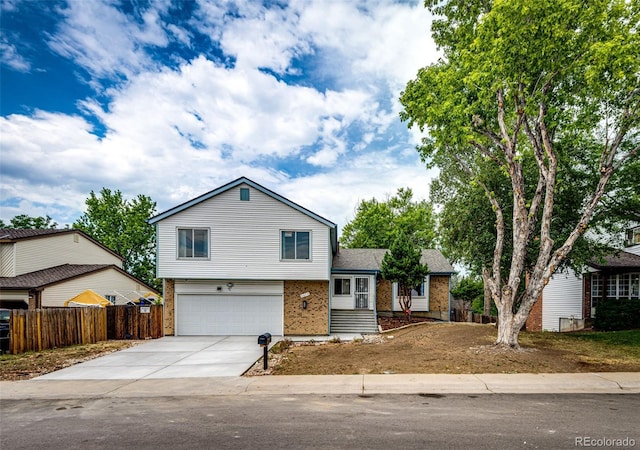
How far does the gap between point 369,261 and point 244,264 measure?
28.2 feet

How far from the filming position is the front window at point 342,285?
67.5 ft

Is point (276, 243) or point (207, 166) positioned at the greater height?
point (207, 166)

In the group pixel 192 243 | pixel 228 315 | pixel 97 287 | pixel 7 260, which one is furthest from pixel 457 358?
pixel 7 260

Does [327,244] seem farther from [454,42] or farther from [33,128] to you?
[33,128]

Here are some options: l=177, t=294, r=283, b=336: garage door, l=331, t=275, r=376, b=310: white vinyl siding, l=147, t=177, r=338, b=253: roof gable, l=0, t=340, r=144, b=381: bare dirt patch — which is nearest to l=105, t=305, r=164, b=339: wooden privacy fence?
l=177, t=294, r=283, b=336: garage door

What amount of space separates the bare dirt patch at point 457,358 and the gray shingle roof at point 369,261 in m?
7.78

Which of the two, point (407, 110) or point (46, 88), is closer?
point (407, 110)

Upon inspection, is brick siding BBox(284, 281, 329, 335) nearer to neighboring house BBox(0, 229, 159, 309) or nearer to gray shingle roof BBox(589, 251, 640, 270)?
neighboring house BBox(0, 229, 159, 309)

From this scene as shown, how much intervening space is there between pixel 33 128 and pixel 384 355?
1831 cm

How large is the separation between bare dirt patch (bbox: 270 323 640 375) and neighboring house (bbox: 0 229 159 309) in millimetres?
15536

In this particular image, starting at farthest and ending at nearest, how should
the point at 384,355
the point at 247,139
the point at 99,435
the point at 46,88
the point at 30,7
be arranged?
1. the point at 247,139
2. the point at 46,88
3. the point at 30,7
4. the point at 384,355
5. the point at 99,435

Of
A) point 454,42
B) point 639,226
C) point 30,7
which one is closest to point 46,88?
point 30,7

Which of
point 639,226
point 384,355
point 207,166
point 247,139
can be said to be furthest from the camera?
point 207,166

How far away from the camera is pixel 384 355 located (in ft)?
35.1
